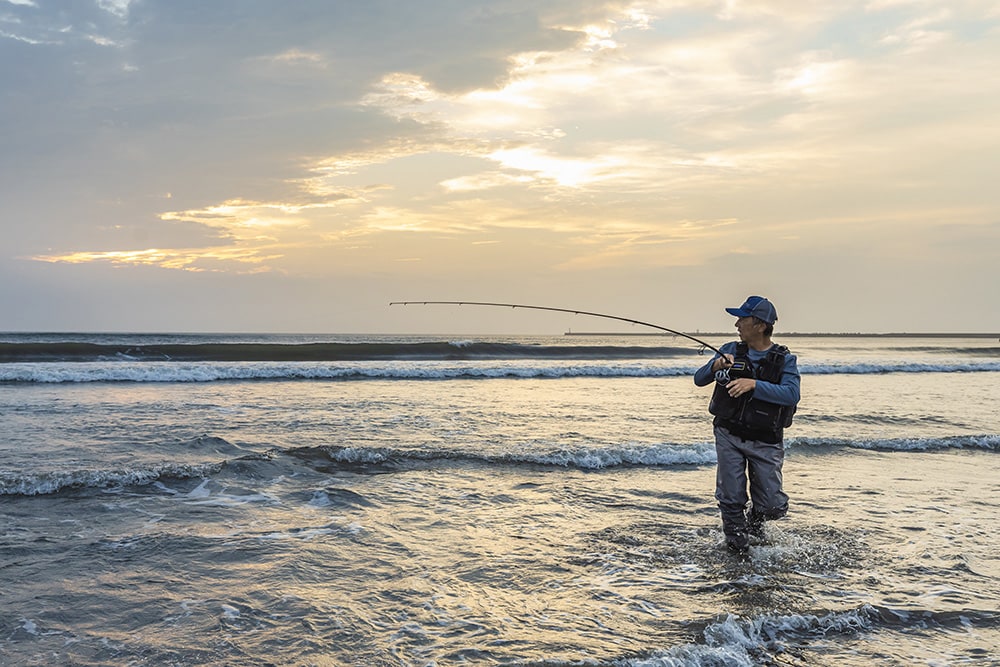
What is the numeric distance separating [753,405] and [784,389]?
273 millimetres

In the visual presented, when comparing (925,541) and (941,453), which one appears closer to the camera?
(925,541)

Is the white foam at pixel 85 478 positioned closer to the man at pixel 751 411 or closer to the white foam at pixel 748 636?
the man at pixel 751 411

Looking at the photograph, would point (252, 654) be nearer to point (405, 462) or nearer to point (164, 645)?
point (164, 645)

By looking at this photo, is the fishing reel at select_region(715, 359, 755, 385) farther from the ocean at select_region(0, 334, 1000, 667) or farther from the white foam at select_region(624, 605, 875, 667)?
the white foam at select_region(624, 605, 875, 667)

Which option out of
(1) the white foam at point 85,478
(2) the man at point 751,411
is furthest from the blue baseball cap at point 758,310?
(1) the white foam at point 85,478

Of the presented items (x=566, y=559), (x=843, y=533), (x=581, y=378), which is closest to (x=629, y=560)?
(x=566, y=559)

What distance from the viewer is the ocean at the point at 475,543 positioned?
4.06m

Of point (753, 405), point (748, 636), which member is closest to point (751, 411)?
point (753, 405)

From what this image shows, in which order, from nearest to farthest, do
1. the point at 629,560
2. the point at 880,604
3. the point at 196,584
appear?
the point at 880,604, the point at 196,584, the point at 629,560

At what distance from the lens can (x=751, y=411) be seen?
5324 mm

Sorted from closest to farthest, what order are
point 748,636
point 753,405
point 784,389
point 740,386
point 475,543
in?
1. point 748,636
2. point 740,386
3. point 784,389
4. point 753,405
5. point 475,543

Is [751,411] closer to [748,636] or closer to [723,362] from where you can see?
[723,362]

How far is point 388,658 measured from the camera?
12.6 ft

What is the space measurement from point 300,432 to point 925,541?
9364mm
